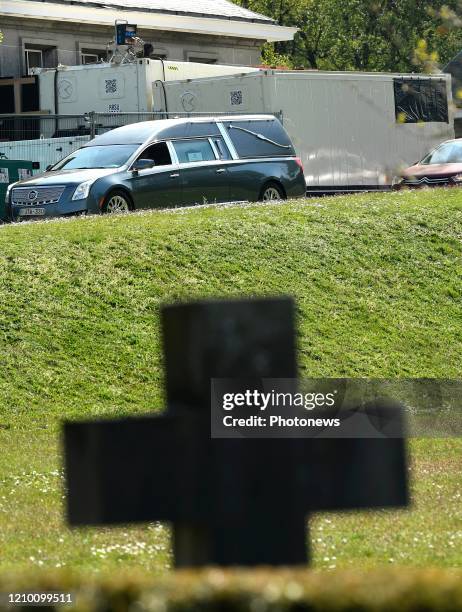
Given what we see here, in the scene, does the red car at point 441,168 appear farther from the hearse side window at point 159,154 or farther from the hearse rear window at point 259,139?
the hearse side window at point 159,154

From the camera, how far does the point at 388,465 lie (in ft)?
10.5

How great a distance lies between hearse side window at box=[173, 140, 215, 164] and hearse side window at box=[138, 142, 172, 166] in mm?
220

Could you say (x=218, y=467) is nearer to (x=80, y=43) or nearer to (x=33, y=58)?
(x=33, y=58)

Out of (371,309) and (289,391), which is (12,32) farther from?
(289,391)

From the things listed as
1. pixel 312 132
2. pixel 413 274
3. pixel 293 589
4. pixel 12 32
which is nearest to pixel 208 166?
pixel 413 274

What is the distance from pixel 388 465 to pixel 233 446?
1.24 feet

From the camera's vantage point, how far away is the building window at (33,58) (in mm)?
37938

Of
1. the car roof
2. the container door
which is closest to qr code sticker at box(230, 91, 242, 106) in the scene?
the car roof

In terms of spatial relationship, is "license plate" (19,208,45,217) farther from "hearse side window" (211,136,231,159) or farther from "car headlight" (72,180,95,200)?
"hearse side window" (211,136,231,159)

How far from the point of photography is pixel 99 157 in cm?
2153

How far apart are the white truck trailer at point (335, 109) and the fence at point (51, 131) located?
93 cm

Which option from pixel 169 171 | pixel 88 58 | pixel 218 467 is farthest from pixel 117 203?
pixel 88 58

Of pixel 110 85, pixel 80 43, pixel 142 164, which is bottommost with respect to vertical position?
pixel 142 164

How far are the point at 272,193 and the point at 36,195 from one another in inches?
168
